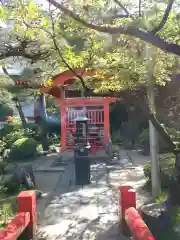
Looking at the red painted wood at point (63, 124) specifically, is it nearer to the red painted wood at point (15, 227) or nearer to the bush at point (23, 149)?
the bush at point (23, 149)

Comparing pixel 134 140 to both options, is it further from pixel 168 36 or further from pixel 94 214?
pixel 168 36

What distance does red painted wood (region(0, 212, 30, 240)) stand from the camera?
12.2ft

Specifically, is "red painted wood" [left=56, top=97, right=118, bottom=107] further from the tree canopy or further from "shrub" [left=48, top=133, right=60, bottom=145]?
the tree canopy

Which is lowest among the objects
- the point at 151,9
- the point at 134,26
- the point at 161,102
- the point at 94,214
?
the point at 94,214

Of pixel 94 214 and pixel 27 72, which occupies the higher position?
pixel 27 72

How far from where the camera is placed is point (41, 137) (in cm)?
1598

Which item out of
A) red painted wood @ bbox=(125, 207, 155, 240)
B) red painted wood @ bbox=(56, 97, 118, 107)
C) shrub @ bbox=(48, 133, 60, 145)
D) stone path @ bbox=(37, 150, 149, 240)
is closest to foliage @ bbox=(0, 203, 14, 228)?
stone path @ bbox=(37, 150, 149, 240)

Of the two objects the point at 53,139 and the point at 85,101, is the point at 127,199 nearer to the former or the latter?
the point at 85,101

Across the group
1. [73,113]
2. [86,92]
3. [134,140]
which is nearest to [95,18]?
[86,92]

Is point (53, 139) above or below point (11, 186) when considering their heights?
below

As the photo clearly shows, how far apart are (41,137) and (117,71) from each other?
11.0 m

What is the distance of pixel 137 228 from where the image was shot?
150 inches

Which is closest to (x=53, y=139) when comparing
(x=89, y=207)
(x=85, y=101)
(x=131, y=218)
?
(x=85, y=101)

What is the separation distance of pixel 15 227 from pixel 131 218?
1.50m
